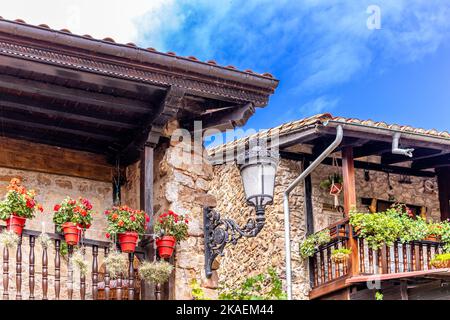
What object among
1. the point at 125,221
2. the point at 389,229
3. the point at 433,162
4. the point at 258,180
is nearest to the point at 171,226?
the point at 125,221

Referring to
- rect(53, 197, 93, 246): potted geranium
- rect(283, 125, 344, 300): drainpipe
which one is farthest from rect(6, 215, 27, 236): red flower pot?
rect(283, 125, 344, 300): drainpipe

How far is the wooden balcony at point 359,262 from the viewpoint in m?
13.5

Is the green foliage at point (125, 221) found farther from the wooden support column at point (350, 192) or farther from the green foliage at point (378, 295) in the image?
the wooden support column at point (350, 192)

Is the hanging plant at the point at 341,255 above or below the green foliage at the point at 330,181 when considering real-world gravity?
below

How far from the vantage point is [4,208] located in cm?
843

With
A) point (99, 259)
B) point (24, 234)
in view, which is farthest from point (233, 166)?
point (24, 234)

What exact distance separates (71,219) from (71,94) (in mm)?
1194

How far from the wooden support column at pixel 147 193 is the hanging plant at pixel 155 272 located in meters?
0.16

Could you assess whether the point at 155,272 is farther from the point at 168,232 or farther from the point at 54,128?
the point at 54,128

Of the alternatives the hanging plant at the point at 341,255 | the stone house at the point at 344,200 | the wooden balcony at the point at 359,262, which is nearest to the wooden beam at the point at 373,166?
the stone house at the point at 344,200

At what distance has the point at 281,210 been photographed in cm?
1469

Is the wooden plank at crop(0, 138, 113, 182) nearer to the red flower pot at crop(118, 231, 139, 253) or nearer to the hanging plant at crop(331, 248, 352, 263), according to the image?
the red flower pot at crop(118, 231, 139, 253)
